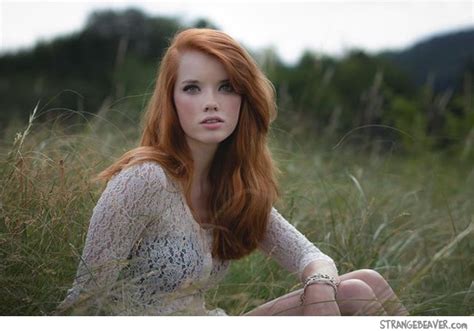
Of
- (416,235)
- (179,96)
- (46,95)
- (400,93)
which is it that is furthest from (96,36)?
(179,96)

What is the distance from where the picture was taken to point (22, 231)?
8.13ft

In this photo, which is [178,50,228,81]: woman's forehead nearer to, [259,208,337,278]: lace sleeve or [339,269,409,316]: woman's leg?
[259,208,337,278]: lace sleeve

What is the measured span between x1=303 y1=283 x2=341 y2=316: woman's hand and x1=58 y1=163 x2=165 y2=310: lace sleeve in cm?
60

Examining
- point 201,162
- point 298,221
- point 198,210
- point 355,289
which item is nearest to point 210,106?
point 201,162

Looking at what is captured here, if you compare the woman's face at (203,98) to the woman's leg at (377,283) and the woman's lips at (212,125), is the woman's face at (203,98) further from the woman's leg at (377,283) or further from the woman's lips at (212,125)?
the woman's leg at (377,283)

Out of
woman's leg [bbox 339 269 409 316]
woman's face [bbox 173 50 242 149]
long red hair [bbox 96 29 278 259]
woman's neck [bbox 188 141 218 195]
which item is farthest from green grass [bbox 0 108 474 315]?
woman's face [bbox 173 50 242 149]

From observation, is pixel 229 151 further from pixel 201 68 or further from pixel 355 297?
pixel 355 297

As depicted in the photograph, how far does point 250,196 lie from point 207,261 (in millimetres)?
323

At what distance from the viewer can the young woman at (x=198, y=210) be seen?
2322mm

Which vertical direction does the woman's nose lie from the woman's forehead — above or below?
below

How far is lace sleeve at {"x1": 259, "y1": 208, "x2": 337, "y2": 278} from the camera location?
273 cm

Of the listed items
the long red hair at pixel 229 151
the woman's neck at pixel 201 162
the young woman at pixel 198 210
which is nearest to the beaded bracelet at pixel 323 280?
the young woman at pixel 198 210

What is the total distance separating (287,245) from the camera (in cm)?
277
